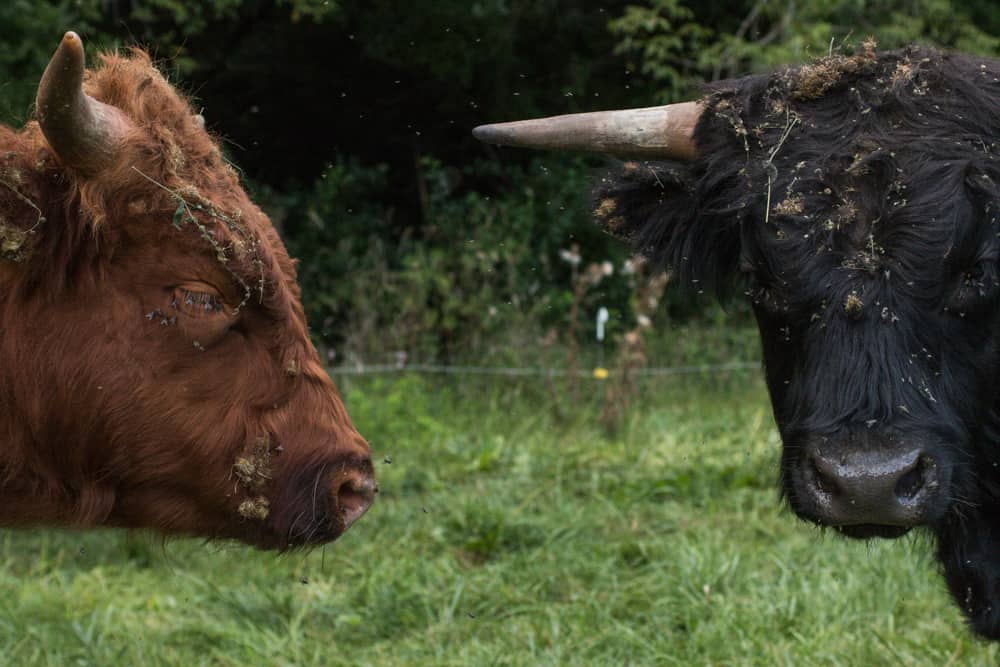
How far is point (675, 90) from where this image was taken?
1110 cm

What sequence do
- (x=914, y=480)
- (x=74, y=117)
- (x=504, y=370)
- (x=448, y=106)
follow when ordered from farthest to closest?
(x=448, y=106) < (x=504, y=370) < (x=914, y=480) < (x=74, y=117)

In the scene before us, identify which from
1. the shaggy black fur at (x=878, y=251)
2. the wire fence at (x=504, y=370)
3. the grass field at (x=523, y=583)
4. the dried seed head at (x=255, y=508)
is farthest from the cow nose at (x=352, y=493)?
the wire fence at (x=504, y=370)

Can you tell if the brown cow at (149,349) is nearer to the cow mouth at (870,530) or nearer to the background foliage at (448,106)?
the cow mouth at (870,530)

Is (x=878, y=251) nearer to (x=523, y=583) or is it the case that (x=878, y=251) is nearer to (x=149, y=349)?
(x=149, y=349)

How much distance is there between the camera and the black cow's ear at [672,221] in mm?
3529

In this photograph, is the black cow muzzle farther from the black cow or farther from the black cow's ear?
the black cow's ear

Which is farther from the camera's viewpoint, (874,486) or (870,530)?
(870,530)

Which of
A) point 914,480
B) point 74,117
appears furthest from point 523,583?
point 74,117

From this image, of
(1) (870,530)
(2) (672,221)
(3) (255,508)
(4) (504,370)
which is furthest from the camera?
(4) (504,370)

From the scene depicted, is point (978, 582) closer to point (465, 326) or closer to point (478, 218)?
point (465, 326)

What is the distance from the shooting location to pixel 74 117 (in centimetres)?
273

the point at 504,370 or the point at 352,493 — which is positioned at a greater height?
the point at 352,493

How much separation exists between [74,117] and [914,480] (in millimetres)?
2186

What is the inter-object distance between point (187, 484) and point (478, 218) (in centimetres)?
796
